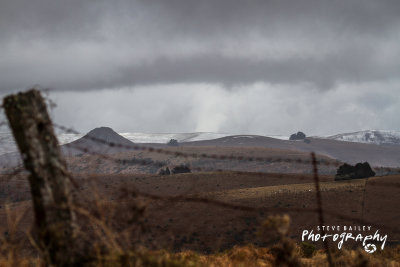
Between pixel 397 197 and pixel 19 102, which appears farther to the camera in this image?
pixel 397 197

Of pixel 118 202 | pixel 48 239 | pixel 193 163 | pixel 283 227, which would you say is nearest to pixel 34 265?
pixel 48 239

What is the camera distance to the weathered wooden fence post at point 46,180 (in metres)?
6.14

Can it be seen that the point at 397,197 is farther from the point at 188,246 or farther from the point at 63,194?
the point at 63,194

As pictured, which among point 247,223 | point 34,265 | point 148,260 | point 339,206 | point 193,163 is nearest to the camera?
point 148,260

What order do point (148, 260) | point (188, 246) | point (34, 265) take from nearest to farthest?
point (148, 260), point (34, 265), point (188, 246)

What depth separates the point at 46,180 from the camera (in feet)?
20.2

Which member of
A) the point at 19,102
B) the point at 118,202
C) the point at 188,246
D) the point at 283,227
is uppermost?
the point at 19,102

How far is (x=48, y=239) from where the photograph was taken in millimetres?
6223

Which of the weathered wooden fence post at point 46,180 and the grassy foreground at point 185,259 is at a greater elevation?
the weathered wooden fence post at point 46,180

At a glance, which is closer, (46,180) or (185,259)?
(46,180)

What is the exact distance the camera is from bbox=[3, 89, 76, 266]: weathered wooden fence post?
6.14 metres

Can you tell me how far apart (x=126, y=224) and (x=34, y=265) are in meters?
2.78

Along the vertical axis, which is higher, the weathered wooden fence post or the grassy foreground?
the weathered wooden fence post

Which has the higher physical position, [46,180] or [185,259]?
[46,180]
